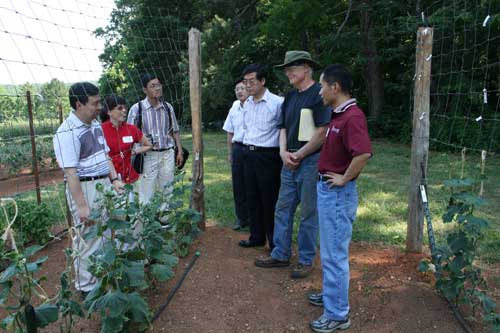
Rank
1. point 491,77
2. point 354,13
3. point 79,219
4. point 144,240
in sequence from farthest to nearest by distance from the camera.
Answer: point 354,13, point 491,77, point 79,219, point 144,240

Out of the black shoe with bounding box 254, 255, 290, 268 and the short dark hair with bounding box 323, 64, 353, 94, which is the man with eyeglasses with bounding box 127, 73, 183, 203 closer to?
the black shoe with bounding box 254, 255, 290, 268

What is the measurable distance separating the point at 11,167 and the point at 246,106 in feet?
24.9

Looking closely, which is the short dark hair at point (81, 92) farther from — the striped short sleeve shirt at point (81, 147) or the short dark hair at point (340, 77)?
the short dark hair at point (340, 77)

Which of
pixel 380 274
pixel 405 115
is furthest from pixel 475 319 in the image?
pixel 405 115

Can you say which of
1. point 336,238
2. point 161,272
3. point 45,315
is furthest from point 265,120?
point 45,315

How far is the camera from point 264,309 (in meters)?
3.17

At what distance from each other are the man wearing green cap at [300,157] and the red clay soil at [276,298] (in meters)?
0.22

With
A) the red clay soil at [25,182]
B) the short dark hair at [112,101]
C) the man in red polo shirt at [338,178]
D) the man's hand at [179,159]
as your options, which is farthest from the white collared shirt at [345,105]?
the red clay soil at [25,182]

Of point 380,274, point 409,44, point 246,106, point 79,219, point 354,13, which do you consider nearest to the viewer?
point 79,219

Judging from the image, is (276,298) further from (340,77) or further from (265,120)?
(340,77)

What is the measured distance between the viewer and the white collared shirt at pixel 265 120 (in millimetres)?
3908

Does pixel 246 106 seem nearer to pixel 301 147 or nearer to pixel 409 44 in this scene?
pixel 301 147

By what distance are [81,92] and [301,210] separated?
193 centimetres

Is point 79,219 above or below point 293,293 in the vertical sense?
above
